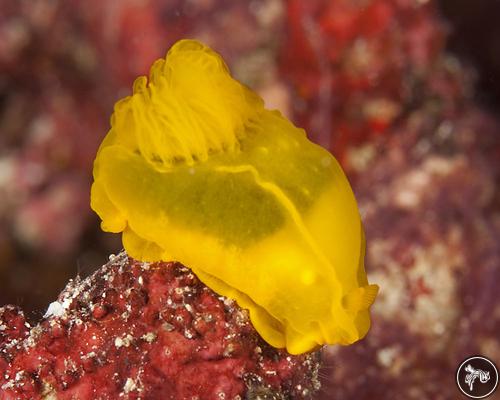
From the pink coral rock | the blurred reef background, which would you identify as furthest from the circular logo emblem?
the pink coral rock

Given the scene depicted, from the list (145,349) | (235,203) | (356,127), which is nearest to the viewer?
(145,349)

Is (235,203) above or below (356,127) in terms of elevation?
above

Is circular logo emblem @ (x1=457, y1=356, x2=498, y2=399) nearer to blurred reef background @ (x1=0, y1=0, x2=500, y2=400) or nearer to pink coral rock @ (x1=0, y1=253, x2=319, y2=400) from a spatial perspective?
blurred reef background @ (x1=0, y1=0, x2=500, y2=400)

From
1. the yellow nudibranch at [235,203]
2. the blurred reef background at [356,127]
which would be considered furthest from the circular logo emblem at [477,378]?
the yellow nudibranch at [235,203]

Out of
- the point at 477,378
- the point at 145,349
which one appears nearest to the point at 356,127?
the point at 477,378

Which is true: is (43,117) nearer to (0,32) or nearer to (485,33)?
(0,32)

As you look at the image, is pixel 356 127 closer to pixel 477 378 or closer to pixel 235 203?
pixel 477 378
